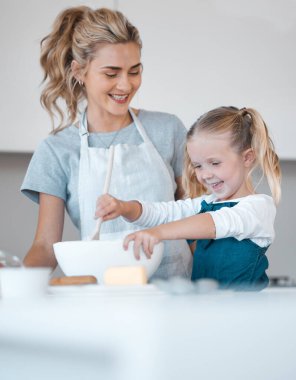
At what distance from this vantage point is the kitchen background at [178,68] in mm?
2650

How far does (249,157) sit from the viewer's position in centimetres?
165

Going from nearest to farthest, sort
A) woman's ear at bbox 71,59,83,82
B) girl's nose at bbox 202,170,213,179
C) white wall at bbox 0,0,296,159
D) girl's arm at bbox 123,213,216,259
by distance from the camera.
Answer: girl's arm at bbox 123,213,216,259
girl's nose at bbox 202,170,213,179
woman's ear at bbox 71,59,83,82
white wall at bbox 0,0,296,159

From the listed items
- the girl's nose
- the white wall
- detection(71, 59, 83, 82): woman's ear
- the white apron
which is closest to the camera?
the girl's nose

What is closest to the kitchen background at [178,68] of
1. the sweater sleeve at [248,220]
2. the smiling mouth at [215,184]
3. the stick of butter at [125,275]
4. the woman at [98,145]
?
the woman at [98,145]

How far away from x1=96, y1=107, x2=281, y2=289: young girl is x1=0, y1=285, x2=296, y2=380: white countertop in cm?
71

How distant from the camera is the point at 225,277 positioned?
1511 millimetres

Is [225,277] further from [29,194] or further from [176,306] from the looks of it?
[176,306]

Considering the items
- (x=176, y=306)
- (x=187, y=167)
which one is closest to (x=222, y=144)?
(x=187, y=167)

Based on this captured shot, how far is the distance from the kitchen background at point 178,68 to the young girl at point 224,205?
1.03 metres

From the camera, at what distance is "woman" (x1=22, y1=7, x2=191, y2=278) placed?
5.94 ft

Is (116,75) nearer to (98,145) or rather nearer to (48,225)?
(98,145)

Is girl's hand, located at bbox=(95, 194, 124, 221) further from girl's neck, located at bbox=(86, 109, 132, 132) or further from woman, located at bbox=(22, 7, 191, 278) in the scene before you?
girl's neck, located at bbox=(86, 109, 132, 132)

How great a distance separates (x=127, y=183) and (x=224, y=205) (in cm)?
36

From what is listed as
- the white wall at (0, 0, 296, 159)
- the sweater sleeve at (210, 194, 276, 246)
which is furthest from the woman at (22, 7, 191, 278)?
the white wall at (0, 0, 296, 159)
